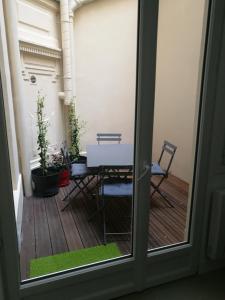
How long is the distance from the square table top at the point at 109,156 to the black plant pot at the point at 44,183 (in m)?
0.69

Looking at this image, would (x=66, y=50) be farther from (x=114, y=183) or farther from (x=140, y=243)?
(x=140, y=243)

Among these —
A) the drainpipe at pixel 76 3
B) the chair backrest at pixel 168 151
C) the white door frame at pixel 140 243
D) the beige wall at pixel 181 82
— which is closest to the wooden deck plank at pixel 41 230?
the white door frame at pixel 140 243

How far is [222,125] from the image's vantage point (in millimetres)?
1738

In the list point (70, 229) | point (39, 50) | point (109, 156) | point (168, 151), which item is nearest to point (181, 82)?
point (168, 151)

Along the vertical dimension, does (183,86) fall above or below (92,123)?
above

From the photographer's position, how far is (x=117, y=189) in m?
2.59

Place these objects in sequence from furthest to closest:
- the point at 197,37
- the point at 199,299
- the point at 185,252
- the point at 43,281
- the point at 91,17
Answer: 1. the point at 91,17
2. the point at 197,37
3. the point at 185,252
4. the point at 199,299
5. the point at 43,281

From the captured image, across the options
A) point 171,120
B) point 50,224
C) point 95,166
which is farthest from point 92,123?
point 50,224

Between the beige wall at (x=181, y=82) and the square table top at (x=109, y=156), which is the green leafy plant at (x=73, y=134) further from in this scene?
the beige wall at (x=181, y=82)

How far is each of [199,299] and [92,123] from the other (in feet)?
11.1

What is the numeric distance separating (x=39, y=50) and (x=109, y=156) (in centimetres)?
200

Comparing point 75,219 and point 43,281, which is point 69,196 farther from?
point 43,281

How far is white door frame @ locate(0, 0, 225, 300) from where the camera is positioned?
139 cm

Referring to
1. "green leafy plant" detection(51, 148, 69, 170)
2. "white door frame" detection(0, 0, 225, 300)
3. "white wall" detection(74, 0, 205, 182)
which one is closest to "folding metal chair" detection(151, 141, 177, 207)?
"white wall" detection(74, 0, 205, 182)
